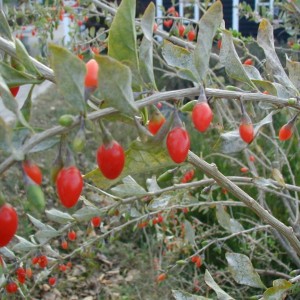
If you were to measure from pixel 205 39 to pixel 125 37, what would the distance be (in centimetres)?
14

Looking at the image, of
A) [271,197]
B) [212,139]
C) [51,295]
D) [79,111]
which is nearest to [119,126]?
[212,139]

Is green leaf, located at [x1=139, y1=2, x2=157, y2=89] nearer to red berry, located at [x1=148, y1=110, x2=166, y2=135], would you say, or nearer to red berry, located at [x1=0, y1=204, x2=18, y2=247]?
red berry, located at [x1=148, y1=110, x2=166, y2=135]

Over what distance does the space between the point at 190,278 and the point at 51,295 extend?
803 millimetres

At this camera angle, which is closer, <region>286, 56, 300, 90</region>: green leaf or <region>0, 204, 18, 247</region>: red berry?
<region>0, 204, 18, 247</region>: red berry

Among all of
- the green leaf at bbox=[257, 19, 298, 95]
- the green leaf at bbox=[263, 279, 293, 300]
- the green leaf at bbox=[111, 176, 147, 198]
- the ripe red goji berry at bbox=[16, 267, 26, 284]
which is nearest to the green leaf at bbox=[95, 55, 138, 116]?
the green leaf at bbox=[257, 19, 298, 95]

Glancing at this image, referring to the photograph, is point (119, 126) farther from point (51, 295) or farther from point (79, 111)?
point (79, 111)

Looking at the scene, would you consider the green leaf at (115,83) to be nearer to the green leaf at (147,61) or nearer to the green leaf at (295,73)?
the green leaf at (147,61)

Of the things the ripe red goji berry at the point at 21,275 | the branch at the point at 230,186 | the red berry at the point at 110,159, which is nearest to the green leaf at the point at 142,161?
the branch at the point at 230,186

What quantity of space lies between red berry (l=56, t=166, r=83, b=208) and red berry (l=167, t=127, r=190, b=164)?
15 centimetres

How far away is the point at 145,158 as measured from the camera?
1.16 m

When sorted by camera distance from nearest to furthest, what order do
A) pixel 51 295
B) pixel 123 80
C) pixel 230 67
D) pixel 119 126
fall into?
pixel 123 80
pixel 230 67
pixel 51 295
pixel 119 126

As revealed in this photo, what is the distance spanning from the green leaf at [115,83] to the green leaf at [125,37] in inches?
5.1

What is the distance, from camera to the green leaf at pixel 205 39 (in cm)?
95

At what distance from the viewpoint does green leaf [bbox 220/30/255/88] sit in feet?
3.58
